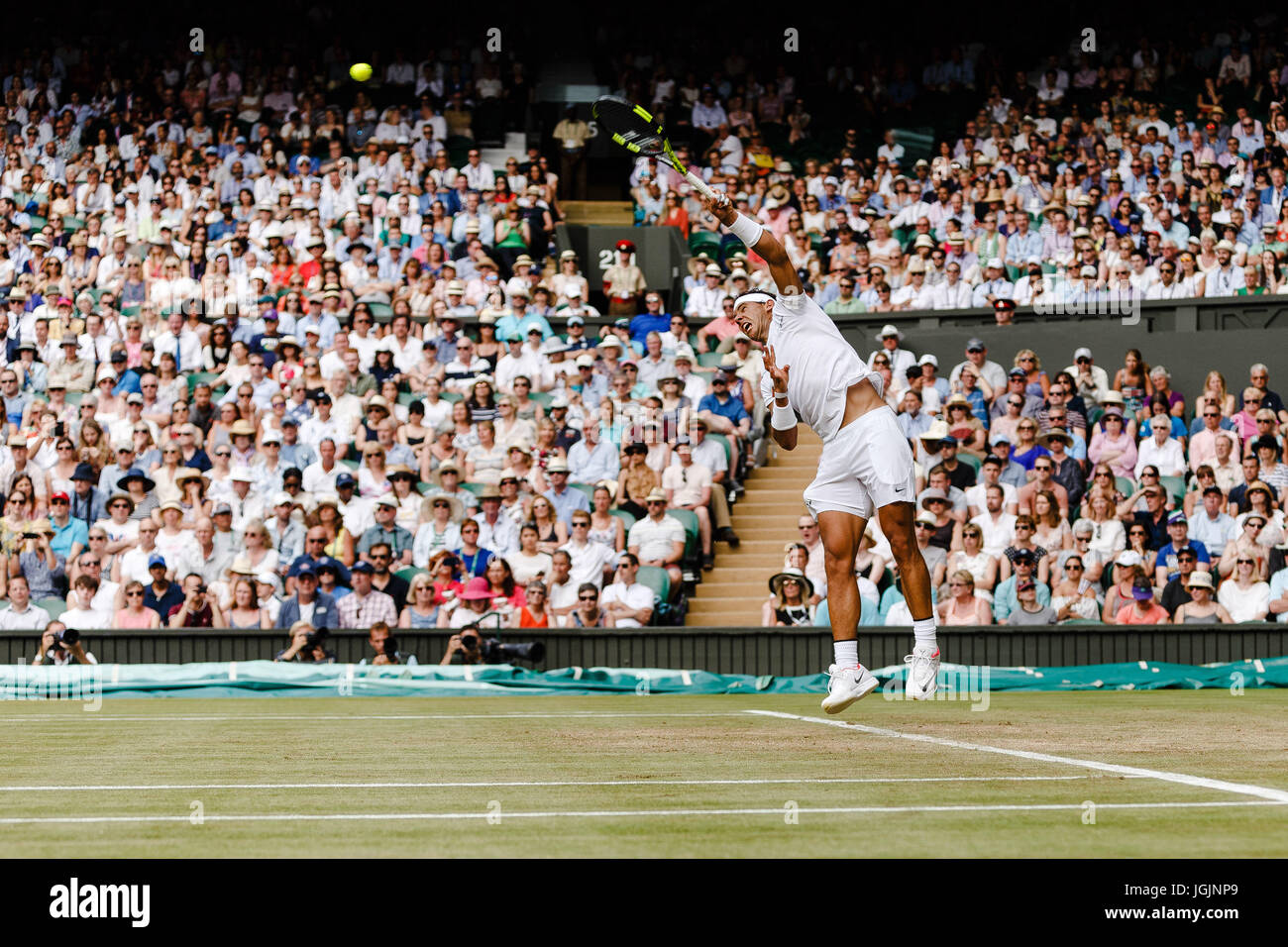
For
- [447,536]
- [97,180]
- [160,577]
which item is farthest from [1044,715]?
[97,180]

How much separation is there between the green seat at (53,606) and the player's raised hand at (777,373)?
34.7ft

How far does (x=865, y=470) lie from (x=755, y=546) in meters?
9.55

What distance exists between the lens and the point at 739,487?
19.0 meters

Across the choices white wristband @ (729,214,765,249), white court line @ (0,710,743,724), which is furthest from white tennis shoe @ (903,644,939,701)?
white court line @ (0,710,743,724)

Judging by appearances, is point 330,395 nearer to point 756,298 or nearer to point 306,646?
point 306,646

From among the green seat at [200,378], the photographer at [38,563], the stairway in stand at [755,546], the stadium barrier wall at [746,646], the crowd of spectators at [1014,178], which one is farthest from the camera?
the crowd of spectators at [1014,178]

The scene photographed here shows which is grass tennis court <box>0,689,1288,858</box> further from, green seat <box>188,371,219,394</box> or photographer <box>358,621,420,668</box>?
green seat <box>188,371,219,394</box>

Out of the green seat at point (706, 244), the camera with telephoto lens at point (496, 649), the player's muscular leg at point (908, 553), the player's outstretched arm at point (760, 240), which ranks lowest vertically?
the camera with telephoto lens at point (496, 649)

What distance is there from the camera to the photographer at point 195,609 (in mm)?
16266

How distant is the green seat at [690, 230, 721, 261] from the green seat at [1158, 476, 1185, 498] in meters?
9.17

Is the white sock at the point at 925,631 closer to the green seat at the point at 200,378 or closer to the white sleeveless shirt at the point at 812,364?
the white sleeveless shirt at the point at 812,364

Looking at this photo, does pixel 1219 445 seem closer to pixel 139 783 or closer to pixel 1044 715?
pixel 1044 715

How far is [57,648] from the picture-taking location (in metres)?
15.4

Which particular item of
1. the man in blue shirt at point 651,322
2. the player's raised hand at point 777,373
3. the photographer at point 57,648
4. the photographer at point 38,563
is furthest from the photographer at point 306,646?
the player's raised hand at point 777,373
